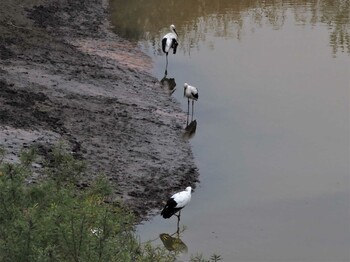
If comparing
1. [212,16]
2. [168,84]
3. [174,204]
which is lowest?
[174,204]

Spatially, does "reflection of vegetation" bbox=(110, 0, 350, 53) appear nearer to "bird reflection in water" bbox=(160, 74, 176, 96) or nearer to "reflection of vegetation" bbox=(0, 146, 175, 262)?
"bird reflection in water" bbox=(160, 74, 176, 96)

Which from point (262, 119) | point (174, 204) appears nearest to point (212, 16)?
point (262, 119)

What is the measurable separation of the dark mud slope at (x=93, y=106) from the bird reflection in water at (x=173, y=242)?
494 mm

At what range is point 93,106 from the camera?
14.3 metres

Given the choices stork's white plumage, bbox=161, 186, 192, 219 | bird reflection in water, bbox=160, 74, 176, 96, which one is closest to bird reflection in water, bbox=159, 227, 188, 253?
stork's white plumage, bbox=161, 186, 192, 219

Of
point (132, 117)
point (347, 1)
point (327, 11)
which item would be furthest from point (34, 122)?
point (347, 1)

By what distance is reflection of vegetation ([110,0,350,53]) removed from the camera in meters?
21.8

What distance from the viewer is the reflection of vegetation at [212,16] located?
21766 millimetres

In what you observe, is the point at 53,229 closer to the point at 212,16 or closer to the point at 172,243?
the point at 172,243

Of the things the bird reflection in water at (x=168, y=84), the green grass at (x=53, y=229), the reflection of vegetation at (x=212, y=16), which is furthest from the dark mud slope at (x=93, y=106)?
the green grass at (x=53, y=229)

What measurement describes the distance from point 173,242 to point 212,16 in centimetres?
1479

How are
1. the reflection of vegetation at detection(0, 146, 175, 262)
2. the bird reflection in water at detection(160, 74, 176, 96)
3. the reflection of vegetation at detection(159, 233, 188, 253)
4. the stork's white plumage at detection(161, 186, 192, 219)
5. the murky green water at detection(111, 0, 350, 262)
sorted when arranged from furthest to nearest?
the bird reflection in water at detection(160, 74, 176, 96)
the murky green water at detection(111, 0, 350, 262)
the stork's white plumage at detection(161, 186, 192, 219)
the reflection of vegetation at detection(159, 233, 188, 253)
the reflection of vegetation at detection(0, 146, 175, 262)

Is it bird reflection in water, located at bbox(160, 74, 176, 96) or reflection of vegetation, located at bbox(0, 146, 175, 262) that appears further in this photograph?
bird reflection in water, located at bbox(160, 74, 176, 96)

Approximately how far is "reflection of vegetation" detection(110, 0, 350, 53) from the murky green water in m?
0.04
